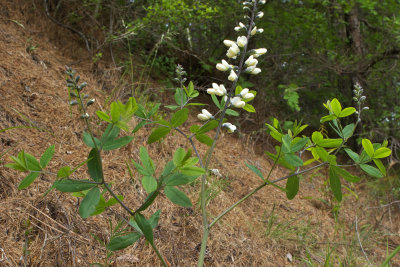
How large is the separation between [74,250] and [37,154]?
2.96 ft

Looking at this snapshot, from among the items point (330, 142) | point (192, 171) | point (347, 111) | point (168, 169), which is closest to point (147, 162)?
point (168, 169)

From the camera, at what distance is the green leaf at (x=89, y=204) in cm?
100

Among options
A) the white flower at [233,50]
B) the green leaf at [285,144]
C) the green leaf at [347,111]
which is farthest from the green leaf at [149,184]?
the green leaf at [347,111]

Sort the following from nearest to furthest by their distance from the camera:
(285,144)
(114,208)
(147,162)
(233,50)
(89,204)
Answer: (89,204) < (147,162) < (285,144) < (233,50) < (114,208)

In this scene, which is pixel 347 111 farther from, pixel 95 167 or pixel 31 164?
pixel 31 164

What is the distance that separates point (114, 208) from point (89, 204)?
1081mm

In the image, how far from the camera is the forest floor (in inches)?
68.1

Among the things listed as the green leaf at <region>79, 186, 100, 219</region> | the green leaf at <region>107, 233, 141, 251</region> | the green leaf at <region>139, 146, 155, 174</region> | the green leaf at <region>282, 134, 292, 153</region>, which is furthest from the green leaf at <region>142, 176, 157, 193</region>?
the green leaf at <region>282, 134, 292, 153</region>

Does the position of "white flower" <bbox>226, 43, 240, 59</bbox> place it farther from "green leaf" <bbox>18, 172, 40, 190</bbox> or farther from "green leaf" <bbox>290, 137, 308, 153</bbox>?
"green leaf" <bbox>18, 172, 40, 190</bbox>

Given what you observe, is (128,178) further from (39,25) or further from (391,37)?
→ (391,37)

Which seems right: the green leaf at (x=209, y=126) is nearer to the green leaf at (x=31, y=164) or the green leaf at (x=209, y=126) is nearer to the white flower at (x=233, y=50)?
the white flower at (x=233, y=50)

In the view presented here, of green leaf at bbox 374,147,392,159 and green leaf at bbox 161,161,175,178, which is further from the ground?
green leaf at bbox 161,161,175,178

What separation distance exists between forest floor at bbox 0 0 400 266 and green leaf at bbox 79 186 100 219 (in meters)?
0.33

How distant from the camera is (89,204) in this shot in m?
1.02
